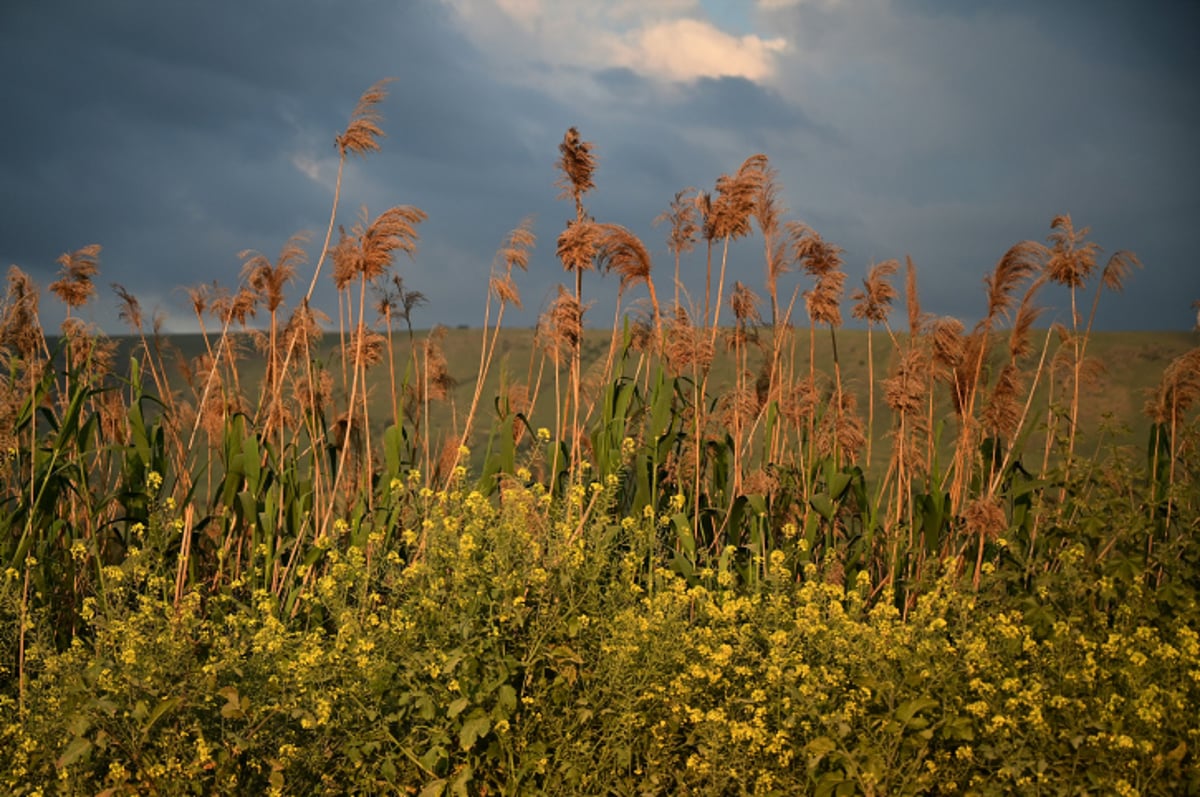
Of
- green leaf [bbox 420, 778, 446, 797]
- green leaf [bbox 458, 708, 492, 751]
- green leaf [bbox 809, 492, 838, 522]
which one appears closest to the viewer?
green leaf [bbox 458, 708, 492, 751]

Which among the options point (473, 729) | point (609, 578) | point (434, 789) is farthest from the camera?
point (609, 578)

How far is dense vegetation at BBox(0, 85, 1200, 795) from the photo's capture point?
14.7 feet

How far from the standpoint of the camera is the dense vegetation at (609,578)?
4492mm

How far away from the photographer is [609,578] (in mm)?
5492

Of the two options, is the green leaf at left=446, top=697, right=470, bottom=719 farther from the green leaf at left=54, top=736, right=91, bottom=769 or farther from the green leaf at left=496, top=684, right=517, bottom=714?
the green leaf at left=54, top=736, right=91, bottom=769

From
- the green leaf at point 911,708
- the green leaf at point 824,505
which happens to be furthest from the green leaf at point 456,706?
the green leaf at point 824,505

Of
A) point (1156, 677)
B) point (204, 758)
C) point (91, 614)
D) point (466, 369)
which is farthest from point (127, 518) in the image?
point (466, 369)

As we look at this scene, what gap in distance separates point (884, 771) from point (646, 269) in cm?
328

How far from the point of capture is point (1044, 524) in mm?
6414

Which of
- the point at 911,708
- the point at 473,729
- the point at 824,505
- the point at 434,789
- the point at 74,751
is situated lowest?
the point at 434,789

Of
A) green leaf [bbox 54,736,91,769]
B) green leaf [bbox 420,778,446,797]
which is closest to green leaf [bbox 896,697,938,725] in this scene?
green leaf [bbox 420,778,446,797]

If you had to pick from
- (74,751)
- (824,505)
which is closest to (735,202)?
(824,505)

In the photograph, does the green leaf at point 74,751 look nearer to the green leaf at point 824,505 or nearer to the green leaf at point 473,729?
the green leaf at point 473,729

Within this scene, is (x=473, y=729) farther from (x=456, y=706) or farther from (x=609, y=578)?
(x=609, y=578)
